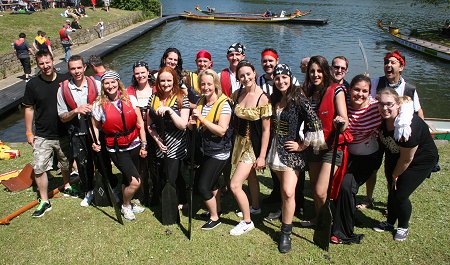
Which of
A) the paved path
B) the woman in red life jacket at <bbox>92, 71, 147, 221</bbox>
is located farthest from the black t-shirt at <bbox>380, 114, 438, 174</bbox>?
the paved path

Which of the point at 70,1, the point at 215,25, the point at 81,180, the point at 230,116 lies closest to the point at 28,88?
the point at 81,180

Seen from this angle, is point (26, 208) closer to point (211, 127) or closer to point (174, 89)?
point (174, 89)

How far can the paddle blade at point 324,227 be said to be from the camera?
13.9 ft

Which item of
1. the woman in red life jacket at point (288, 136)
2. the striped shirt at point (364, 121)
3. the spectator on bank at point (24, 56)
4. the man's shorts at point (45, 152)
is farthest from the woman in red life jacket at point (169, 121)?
the spectator on bank at point (24, 56)

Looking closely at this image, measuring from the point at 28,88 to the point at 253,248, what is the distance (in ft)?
11.9

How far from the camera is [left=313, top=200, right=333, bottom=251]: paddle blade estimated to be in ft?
13.9

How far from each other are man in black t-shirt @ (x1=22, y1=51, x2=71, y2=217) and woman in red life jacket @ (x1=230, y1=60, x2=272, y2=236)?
253 centimetres

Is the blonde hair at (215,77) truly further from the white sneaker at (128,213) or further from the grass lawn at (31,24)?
the grass lawn at (31,24)

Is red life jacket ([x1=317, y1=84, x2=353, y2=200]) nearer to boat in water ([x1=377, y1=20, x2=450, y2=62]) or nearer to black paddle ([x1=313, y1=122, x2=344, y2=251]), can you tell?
black paddle ([x1=313, y1=122, x2=344, y2=251])

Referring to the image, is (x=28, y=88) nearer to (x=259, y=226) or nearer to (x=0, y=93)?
(x=259, y=226)

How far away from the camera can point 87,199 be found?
5418 millimetres

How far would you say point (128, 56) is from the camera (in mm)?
23516

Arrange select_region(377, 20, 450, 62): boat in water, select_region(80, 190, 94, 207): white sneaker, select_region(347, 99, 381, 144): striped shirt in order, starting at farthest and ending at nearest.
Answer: select_region(377, 20, 450, 62): boat in water, select_region(80, 190, 94, 207): white sneaker, select_region(347, 99, 381, 144): striped shirt

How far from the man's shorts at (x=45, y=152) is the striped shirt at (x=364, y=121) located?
3973mm
